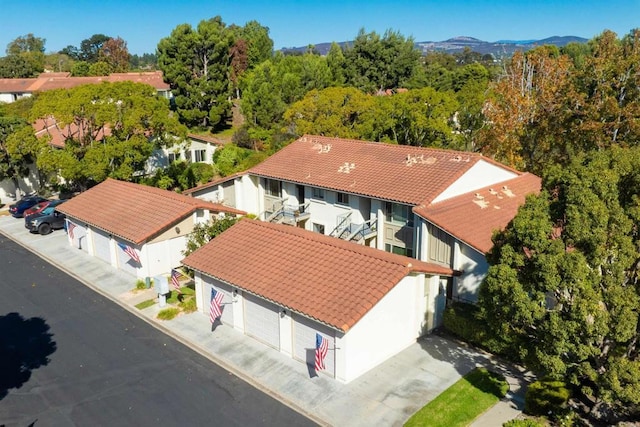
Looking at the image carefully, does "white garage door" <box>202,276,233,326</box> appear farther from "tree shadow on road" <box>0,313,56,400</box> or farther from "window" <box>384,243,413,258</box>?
"window" <box>384,243,413,258</box>

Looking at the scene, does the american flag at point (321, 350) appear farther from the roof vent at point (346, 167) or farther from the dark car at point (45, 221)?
the dark car at point (45, 221)

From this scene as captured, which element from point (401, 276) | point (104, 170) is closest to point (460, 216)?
point (401, 276)

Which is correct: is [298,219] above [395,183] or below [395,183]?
below

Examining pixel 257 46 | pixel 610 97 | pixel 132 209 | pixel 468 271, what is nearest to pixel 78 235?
pixel 132 209

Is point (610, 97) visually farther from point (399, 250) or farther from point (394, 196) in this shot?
point (399, 250)

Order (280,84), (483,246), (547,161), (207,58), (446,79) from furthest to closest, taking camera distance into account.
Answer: (446,79), (207,58), (280,84), (547,161), (483,246)

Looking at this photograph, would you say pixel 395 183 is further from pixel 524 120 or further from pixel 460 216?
pixel 524 120
